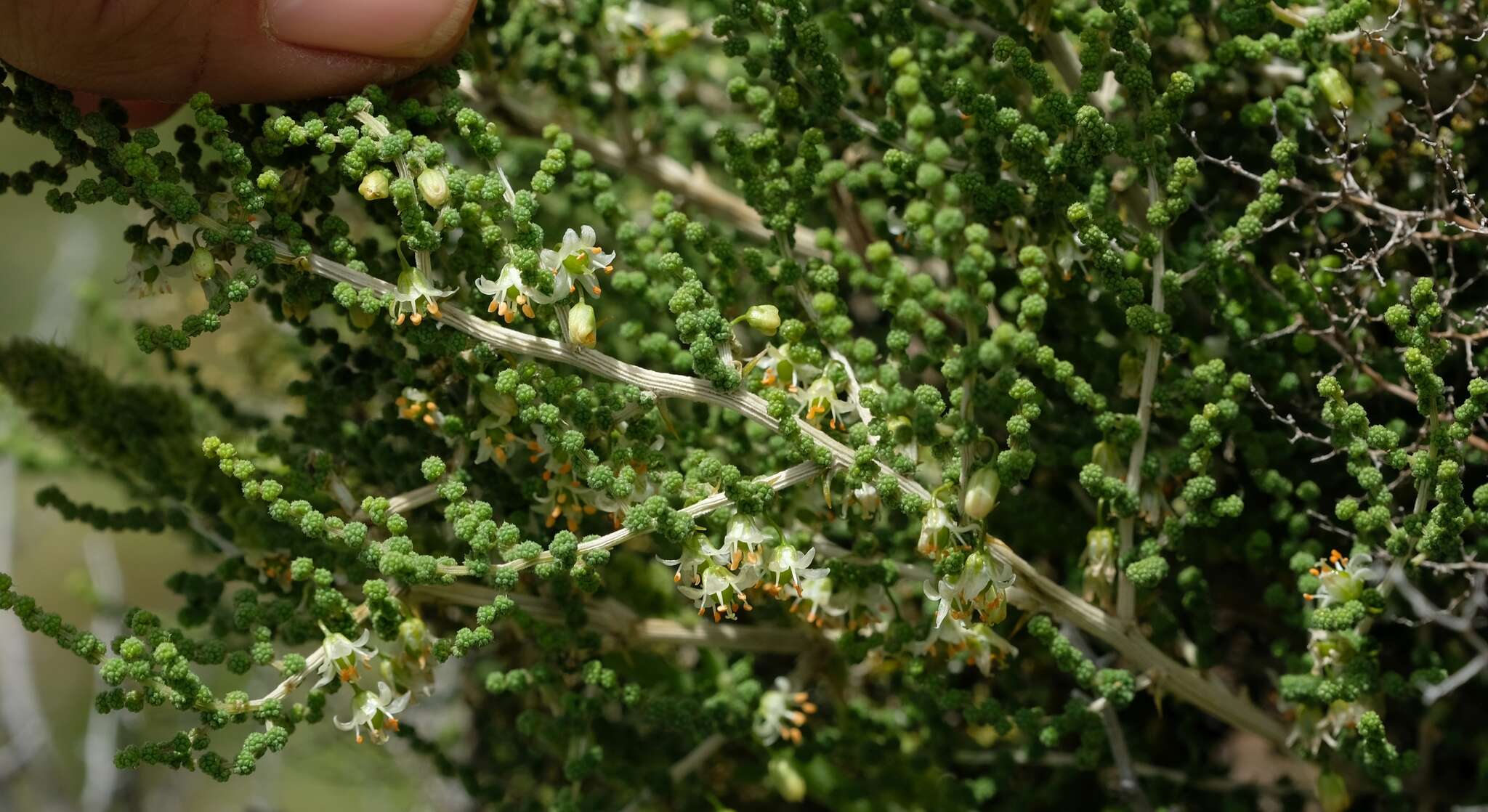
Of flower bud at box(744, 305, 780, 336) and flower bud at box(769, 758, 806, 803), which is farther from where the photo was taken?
flower bud at box(769, 758, 806, 803)

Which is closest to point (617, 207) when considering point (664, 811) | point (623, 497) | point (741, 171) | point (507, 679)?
point (741, 171)

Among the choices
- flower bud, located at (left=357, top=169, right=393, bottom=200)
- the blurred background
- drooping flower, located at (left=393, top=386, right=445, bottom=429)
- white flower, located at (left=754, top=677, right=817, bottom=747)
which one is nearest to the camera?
flower bud, located at (left=357, top=169, right=393, bottom=200)

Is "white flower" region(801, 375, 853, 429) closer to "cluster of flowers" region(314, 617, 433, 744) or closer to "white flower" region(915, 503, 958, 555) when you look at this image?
"white flower" region(915, 503, 958, 555)

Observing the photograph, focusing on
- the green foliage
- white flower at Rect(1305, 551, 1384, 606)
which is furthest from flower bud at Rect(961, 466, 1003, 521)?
white flower at Rect(1305, 551, 1384, 606)

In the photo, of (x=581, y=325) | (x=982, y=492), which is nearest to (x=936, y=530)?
(x=982, y=492)

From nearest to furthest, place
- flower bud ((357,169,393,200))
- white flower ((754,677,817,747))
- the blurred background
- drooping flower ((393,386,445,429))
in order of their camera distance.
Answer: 1. flower bud ((357,169,393,200))
2. drooping flower ((393,386,445,429))
3. white flower ((754,677,817,747))
4. the blurred background

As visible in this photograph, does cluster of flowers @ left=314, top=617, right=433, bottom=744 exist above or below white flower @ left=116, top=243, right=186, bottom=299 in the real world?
below

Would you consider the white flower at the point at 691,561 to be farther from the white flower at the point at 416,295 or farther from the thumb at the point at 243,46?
the thumb at the point at 243,46
